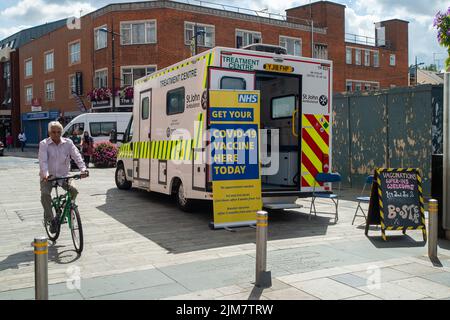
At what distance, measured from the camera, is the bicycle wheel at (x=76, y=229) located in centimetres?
691

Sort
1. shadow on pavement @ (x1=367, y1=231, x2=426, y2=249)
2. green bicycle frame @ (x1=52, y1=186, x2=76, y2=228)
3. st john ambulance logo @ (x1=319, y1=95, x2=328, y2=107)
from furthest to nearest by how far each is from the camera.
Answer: st john ambulance logo @ (x1=319, y1=95, x2=328, y2=107)
shadow on pavement @ (x1=367, y1=231, x2=426, y2=249)
green bicycle frame @ (x1=52, y1=186, x2=76, y2=228)

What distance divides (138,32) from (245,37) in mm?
8060

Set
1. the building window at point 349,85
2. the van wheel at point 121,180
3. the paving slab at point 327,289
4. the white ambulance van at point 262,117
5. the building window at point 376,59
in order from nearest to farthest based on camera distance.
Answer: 1. the paving slab at point 327,289
2. the white ambulance van at point 262,117
3. the van wheel at point 121,180
4. the building window at point 349,85
5. the building window at point 376,59

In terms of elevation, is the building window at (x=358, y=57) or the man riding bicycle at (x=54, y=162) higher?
the building window at (x=358, y=57)

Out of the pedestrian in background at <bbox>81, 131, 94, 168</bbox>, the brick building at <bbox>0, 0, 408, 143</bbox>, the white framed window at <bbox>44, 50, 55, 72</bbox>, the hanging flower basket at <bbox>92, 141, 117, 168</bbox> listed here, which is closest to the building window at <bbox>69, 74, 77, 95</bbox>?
the brick building at <bbox>0, 0, 408, 143</bbox>

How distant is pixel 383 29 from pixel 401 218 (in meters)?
47.5

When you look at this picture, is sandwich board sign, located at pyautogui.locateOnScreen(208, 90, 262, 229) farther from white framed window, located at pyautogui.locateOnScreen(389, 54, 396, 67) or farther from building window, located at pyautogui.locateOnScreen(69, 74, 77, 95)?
white framed window, located at pyautogui.locateOnScreen(389, 54, 396, 67)

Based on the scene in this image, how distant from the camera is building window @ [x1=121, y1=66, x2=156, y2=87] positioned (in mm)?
33781

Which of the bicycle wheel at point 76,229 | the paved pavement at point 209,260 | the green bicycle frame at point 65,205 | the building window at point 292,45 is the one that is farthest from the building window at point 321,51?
the bicycle wheel at point 76,229

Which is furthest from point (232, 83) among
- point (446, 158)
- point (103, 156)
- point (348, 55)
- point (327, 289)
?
point (348, 55)

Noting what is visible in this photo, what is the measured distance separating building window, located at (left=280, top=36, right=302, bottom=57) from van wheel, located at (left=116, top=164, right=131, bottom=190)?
27642mm

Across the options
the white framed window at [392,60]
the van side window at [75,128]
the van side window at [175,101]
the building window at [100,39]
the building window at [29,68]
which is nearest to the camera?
the van side window at [175,101]

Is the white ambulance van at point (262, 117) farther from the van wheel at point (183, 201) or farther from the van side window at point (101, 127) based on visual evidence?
the van side window at point (101, 127)

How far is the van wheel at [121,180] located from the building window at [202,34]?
21.2 metres
